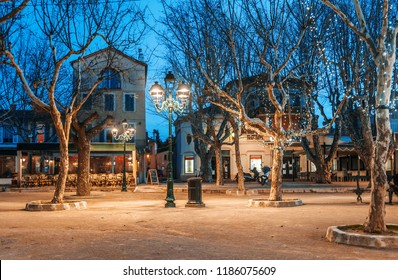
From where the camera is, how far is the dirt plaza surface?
28.6ft

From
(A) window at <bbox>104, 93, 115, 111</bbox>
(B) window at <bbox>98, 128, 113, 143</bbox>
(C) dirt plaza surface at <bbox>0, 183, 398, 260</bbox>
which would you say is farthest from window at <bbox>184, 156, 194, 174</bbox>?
(C) dirt plaza surface at <bbox>0, 183, 398, 260</bbox>

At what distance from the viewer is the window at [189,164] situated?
5159 centimetres

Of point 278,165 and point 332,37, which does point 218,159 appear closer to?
point 332,37

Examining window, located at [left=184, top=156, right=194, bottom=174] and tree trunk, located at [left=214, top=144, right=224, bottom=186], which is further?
window, located at [left=184, top=156, right=194, bottom=174]

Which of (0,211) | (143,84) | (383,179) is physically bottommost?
(0,211)

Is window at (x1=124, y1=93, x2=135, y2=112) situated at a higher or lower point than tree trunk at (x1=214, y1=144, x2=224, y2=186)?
higher

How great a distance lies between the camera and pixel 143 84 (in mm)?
49000

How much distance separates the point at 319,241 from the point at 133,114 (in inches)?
1538

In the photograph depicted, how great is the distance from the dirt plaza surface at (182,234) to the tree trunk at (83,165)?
7893mm

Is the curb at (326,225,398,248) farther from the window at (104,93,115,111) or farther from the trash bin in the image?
the window at (104,93,115,111)

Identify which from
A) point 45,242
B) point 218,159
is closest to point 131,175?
point 218,159

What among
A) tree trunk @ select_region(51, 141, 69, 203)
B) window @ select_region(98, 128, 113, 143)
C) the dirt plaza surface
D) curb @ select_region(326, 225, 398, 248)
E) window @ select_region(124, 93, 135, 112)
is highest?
window @ select_region(124, 93, 135, 112)

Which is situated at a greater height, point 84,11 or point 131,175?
point 84,11

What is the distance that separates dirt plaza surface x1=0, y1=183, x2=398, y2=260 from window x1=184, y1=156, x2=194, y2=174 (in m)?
33.7
